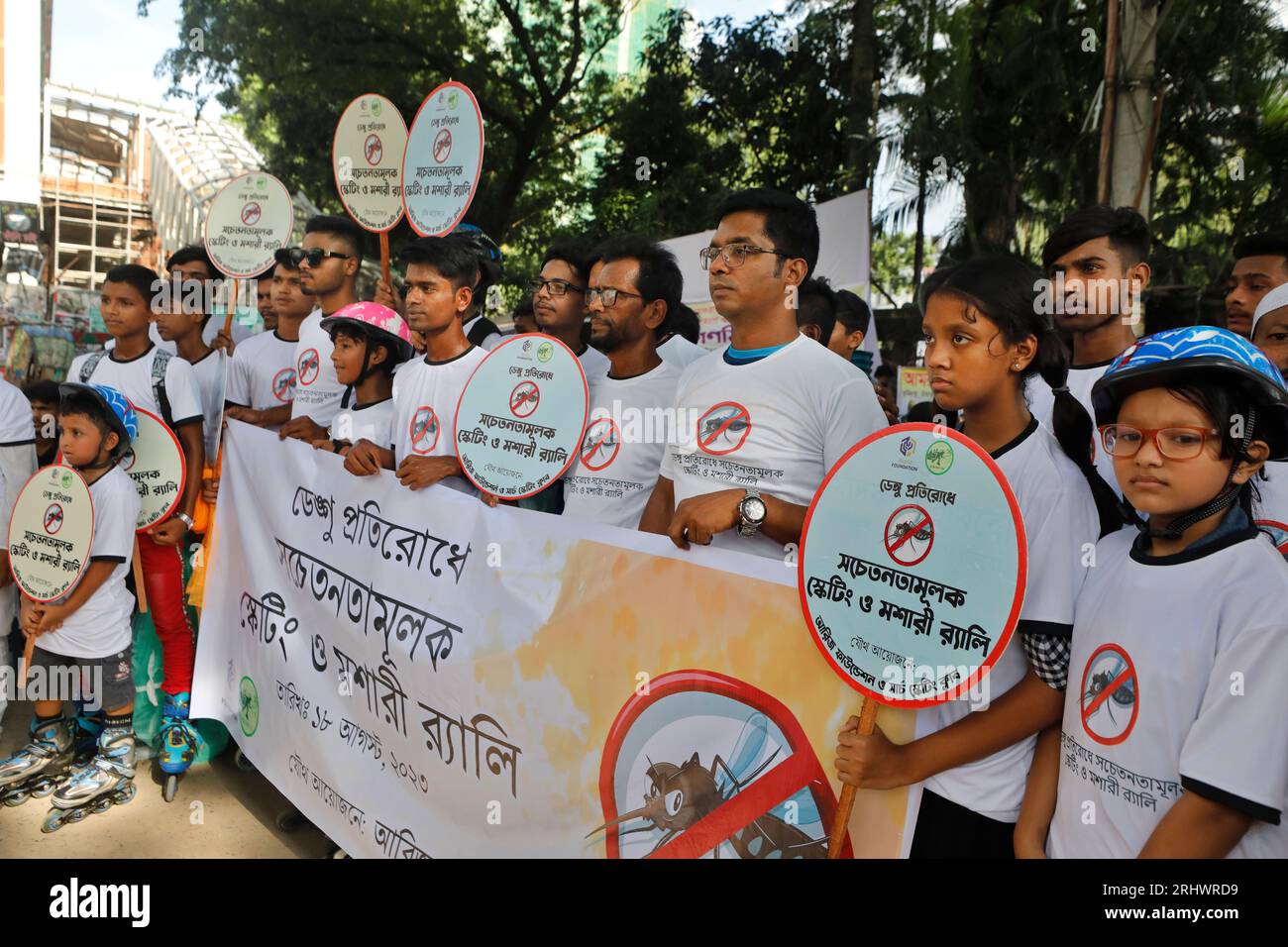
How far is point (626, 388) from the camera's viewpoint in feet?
10.0

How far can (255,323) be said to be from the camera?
7488 millimetres

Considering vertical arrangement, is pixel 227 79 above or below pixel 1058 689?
above

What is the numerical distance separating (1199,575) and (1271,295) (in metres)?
1.47

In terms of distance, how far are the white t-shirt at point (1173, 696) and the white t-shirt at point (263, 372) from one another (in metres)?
3.73

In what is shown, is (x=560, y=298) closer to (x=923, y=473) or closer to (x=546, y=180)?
(x=923, y=473)

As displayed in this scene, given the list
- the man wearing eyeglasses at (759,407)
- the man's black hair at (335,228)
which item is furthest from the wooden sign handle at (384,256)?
the man wearing eyeglasses at (759,407)

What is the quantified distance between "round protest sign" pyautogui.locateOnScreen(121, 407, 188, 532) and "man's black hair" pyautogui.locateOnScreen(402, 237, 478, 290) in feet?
4.57

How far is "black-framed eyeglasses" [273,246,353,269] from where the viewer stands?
14.2 feet

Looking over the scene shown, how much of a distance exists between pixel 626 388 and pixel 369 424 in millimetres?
1154

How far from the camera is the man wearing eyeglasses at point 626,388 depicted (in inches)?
→ 116

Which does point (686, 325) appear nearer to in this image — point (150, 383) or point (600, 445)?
point (600, 445)

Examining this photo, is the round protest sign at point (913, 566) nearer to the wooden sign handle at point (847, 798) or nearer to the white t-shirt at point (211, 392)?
the wooden sign handle at point (847, 798)

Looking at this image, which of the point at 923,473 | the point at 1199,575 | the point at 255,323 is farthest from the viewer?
the point at 255,323
